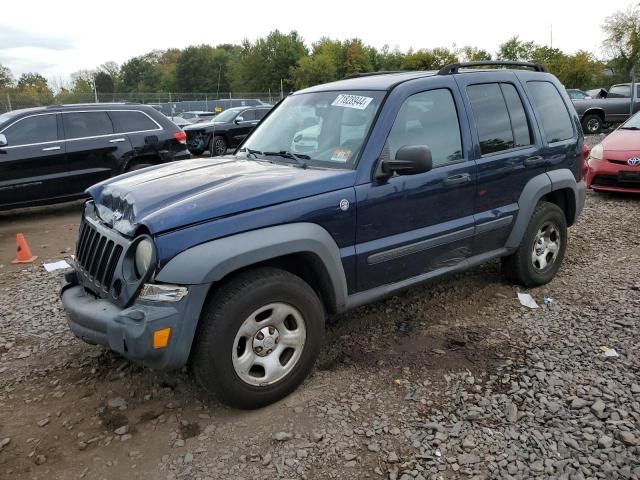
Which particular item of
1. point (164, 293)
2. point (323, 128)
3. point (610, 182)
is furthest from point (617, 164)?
point (164, 293)

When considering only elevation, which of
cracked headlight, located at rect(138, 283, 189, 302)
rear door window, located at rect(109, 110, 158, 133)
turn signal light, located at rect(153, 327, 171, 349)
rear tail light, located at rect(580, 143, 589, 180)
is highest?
rear door window, located at rect(109, 110, 158, 133)

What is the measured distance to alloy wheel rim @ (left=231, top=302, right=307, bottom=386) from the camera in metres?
2.88

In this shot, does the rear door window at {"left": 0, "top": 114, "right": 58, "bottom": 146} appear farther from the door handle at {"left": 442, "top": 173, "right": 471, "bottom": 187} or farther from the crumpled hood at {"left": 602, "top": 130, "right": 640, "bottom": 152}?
the crumpled hood at {"left": 602, "top": 130, "right": 640, "bottom": 152}

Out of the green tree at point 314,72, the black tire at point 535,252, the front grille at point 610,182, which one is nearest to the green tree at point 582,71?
Result: the green tree at point 314,72

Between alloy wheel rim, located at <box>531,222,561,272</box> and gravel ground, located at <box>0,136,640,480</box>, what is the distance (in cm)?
41

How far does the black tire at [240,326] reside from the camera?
2.73 meters

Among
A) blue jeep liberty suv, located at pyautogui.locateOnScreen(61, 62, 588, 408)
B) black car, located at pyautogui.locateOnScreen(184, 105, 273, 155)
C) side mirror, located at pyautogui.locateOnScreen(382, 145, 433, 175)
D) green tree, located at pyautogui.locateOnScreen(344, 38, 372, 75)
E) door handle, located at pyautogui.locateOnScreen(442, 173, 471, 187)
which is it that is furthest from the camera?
green tree, located at pyautogui.locateOnScreen(344, 38, 372, 75)

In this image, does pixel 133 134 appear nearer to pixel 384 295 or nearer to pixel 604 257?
pixel 384 295

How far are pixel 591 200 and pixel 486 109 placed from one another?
5.25 metres

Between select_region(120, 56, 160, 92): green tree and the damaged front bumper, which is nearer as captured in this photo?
the damaged front bumper

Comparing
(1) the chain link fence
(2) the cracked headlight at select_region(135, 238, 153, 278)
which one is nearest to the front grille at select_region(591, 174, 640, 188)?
(2) the cracked headlight at select_region(135, 238, 153, 278)

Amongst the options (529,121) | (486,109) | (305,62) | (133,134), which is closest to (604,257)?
(529,121)

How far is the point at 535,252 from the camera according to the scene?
4.68 meters

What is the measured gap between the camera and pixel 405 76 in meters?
3.88
